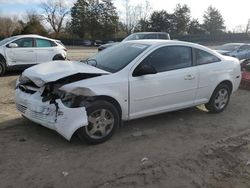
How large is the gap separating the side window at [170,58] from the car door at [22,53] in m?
7.85

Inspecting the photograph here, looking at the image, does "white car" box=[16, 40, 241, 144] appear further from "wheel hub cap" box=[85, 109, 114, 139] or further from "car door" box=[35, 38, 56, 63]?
"car door" box=[35, 38, 56, 63]

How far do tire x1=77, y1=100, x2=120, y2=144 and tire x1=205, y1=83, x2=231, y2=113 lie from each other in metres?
2.68

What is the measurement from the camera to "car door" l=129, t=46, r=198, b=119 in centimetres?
588

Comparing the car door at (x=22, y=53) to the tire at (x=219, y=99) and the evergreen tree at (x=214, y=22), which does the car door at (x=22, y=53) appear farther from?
the evergreen tree at (x=214, y=22)

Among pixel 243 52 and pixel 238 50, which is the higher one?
pixel 238 50

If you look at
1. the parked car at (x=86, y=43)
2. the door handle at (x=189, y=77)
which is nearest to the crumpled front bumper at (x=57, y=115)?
the door handle at (x=189, y=77)

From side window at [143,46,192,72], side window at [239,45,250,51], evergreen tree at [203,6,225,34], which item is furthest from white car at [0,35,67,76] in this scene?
evergreen tree at [203,6,225,34]

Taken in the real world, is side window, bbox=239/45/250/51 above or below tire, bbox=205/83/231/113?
above

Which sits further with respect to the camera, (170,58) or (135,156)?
(170,58)

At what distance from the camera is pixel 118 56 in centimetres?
631

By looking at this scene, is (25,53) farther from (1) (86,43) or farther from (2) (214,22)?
(2) (214,22)

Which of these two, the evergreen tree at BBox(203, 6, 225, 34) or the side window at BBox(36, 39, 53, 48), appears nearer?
the side window at BBox(36, 39, 53, 48)

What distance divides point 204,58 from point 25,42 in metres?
8.17

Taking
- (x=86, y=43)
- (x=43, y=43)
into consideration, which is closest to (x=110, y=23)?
(x=86, y=43)
